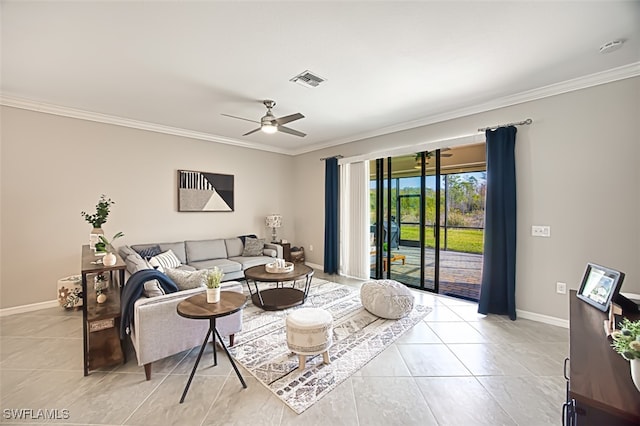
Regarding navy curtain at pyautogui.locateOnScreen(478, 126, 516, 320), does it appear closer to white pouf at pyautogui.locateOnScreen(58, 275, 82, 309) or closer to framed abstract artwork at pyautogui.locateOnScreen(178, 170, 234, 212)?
framed abstract artwork at pyautogui.locateOnScreen(178, 170, 234, 212)

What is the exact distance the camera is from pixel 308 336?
93.0 inches

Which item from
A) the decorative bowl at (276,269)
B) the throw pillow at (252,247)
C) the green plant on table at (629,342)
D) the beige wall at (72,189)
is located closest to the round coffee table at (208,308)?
the decorative bowl at (276,269)

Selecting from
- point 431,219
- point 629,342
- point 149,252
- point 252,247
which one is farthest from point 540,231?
point 149,252

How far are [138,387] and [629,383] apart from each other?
3.02 meters

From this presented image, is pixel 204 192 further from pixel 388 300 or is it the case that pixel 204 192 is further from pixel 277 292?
pixel 388 300

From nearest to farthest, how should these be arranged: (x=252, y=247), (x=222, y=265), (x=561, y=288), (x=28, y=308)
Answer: (x=561, y=288) < (x=28, y=308) < (x=222, y=265) < (x=252, y=247)

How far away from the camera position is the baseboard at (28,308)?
3.52 meters

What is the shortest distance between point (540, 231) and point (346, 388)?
3.05m

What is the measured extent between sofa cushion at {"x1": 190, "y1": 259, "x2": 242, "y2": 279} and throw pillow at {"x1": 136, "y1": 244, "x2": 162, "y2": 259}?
1.92ft

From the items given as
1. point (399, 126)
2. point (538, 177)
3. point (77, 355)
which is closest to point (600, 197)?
point (538, 177)

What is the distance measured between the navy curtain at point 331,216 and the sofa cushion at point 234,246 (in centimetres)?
183

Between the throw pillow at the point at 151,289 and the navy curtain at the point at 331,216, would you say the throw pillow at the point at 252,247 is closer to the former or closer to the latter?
the navy curtain at the point at 331,216

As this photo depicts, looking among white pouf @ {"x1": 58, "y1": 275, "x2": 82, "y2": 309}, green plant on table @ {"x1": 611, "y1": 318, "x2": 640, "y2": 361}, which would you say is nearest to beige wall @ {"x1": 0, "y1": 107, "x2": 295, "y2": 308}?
white pouf @ {"x1": 58, "y1": 275, "x2": 82, "y2": 309}

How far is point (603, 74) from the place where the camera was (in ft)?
9.26
